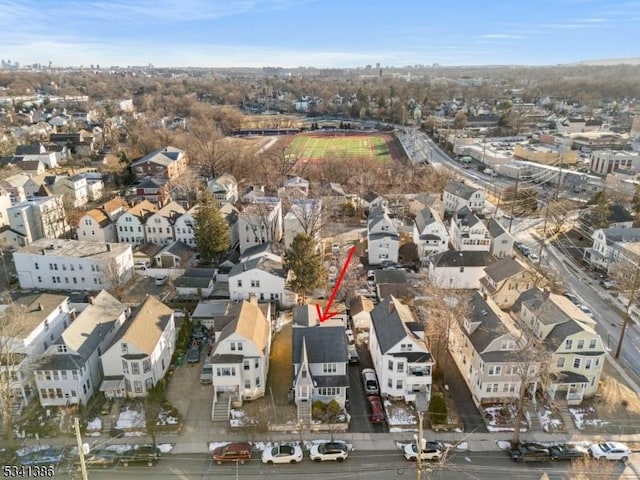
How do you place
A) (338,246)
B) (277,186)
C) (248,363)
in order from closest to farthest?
1. (248,363)
2. (338,246)
3. (277,186)

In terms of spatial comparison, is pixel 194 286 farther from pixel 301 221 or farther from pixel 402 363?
pixel 402 363

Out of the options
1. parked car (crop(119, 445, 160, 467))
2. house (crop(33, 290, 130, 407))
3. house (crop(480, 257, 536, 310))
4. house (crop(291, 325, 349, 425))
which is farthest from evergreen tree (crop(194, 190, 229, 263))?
house (crop(480, 257, 536, 310))

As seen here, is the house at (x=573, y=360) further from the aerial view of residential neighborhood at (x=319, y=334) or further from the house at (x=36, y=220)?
the house at (x=36, y=220)

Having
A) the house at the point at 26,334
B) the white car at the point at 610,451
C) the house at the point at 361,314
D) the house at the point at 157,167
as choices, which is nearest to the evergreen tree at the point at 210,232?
the house at the point at 26,334

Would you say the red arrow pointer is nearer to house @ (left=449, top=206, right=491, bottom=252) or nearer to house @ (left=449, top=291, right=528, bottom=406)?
house @ (left=449, top=291, right=528, bottom=406)

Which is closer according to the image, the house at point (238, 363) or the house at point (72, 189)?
the house at point (238, 363)

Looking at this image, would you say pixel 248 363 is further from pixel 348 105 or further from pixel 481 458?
pixel 348 105

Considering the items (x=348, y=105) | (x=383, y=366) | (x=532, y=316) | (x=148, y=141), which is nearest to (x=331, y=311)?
(x=383, y=366)
